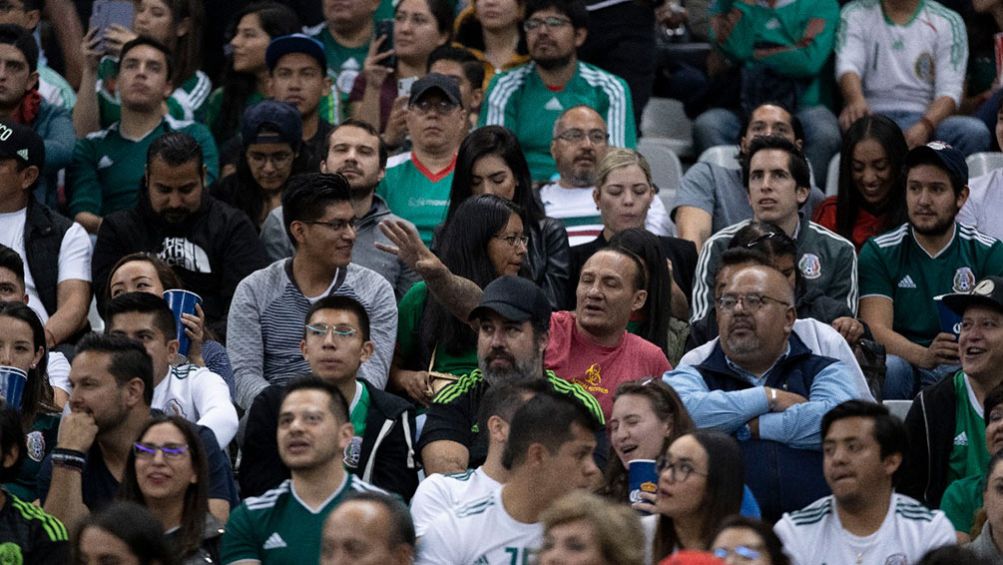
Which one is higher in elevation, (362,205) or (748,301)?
(362,205)

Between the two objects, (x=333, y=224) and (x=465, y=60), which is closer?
(x=333, y=224)

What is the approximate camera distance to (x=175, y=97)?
1041 cm

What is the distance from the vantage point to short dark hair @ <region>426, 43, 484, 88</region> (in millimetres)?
10312

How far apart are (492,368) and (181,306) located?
1420 mm

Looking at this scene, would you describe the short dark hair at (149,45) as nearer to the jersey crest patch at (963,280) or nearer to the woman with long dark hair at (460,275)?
the woman with long dark hair at (460,275)

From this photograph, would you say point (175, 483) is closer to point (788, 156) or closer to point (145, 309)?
point (145, 309)

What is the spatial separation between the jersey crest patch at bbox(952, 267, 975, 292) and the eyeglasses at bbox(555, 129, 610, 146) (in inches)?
74.4

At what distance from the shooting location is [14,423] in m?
6.66

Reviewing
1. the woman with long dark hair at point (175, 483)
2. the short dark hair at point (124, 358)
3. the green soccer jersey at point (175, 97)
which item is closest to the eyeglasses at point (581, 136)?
the green soccer jersey at point (175, 97)

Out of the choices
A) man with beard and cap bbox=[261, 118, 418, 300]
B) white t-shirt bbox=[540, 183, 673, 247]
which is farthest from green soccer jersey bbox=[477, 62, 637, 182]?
man with beard and cap bbox=[261, 118, 418, 300]

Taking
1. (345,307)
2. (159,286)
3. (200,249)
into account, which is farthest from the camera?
(200,249)

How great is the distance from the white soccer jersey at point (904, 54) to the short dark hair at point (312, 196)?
3654mm

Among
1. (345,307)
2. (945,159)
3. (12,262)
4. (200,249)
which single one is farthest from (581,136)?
(12,262)

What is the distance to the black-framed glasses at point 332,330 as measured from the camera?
7.18 meters
